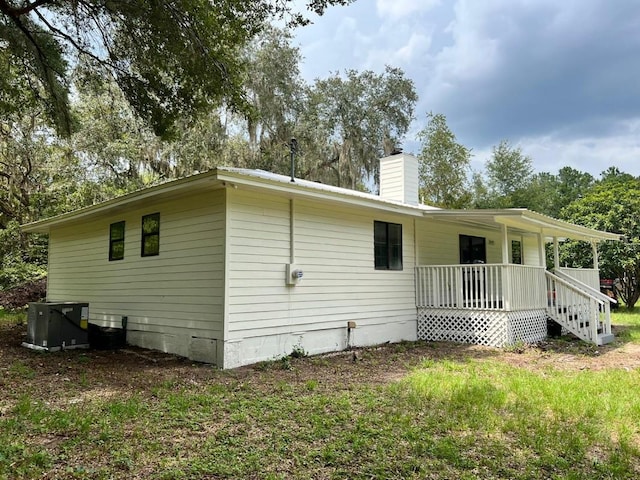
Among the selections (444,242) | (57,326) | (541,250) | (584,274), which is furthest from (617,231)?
(57,326)

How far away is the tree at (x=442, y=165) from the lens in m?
27.4

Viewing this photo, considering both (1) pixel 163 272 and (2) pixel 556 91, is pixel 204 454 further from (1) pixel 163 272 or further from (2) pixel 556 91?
(2) pixel 556 91

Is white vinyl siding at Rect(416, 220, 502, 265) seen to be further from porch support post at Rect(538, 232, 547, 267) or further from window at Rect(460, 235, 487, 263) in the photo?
porch support post at Rect(538, 232, 547, 267)

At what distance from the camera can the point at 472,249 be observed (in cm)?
1293

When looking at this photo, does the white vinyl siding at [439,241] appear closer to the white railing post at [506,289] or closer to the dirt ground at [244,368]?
the white railing post at [506,289]

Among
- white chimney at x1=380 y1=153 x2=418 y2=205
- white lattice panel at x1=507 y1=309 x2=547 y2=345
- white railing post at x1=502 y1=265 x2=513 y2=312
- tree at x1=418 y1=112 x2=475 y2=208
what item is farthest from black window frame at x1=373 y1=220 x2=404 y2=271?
tree at x1=418 y1=112 x2=475 y2=208

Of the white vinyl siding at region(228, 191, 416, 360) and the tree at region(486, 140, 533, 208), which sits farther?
the tree at region(486, 140, 533, 208)

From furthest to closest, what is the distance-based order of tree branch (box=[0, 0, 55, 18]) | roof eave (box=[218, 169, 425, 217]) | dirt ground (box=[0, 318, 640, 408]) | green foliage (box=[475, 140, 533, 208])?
green foliage (box=[475, 140, 533, 208])
tree branch (box=[0, 0, 55, 18])
roof eave (box=[218, 169, 425, 217])
dirt ground (box=[0, 318, 640, 408])

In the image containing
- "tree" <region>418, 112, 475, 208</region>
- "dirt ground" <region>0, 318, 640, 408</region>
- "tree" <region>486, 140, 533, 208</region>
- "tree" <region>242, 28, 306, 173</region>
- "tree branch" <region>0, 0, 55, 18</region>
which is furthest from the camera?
"tree" <region>486, 140, 533, 208</region>

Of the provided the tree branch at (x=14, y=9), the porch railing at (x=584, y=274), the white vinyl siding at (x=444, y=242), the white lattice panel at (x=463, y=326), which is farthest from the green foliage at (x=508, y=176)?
the tree branch at (x=14, y=9)

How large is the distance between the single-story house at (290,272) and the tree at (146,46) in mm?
1991

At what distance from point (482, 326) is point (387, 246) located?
2.67 meters

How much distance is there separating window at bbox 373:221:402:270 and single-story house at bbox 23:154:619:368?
0.03 meters

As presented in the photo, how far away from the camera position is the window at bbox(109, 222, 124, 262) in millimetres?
9633
